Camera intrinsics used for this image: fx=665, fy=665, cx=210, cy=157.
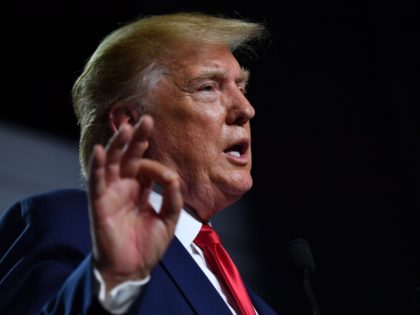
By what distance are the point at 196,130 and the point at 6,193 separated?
85cm

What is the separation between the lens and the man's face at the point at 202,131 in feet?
5.35

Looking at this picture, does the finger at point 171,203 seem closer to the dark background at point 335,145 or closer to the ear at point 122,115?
the ear at point 122,115

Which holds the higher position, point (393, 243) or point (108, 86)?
point (108, 86)

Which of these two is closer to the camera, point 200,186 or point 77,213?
point 77,213

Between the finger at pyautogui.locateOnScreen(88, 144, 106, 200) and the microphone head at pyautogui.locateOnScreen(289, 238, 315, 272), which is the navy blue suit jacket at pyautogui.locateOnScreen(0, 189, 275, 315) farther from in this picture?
the microphone head at pyautogui.locateOnScreen(289, 238, 315, 272)

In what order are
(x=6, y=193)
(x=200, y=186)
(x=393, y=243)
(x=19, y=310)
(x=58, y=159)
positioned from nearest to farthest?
(x=19, y=310) < (x=200, y=186) < (x=6, y=193) < (x=58, y=159) < (x=393, y=243)

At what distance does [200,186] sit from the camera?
5.34 ft

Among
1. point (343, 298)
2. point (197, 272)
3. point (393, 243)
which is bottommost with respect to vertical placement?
point (343, 298)

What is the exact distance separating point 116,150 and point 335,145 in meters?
2.21

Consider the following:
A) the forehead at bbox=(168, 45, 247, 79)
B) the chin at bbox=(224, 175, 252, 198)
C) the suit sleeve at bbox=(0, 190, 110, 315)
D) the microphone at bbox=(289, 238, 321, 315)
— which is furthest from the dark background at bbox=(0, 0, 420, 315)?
the suit sleeve at bbox=(0, 190, 110, 315)

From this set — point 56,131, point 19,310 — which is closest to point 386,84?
point 56,131

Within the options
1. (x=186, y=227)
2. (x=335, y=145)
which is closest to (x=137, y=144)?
(x=186, y=227)

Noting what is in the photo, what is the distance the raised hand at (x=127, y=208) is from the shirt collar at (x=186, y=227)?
0.56 m

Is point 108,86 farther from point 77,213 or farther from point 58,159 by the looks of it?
point 58,159
